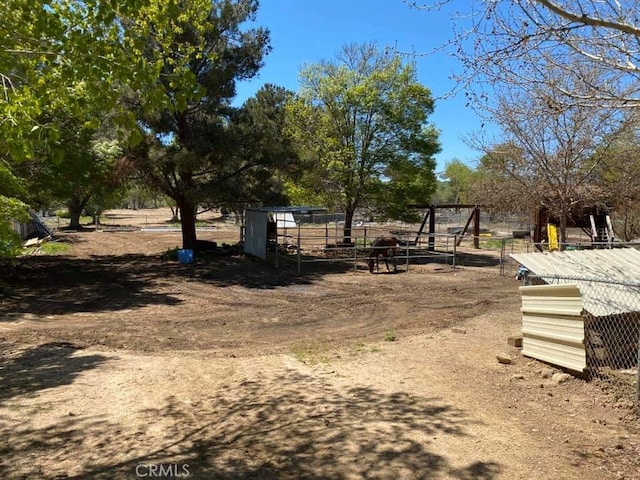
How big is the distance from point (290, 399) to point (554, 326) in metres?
3.70

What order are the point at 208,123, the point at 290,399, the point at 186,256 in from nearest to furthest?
the point at 290,399 → the point at 208,123 → the point at 186,256

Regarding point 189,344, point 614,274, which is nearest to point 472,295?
point 614,274

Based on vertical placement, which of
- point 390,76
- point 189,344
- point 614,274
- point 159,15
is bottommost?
point 189,344

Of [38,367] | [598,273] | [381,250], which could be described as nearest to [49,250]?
[381,250]

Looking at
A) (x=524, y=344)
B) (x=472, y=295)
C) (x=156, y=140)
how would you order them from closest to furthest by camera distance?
(x=524, y=344) → (x=472, y=295) → (x=156, y=140)

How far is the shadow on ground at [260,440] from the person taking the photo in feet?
12.2

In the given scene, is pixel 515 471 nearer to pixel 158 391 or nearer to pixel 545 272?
pixel 158 391

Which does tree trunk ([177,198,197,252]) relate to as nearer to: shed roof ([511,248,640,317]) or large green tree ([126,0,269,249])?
large green tree ([126,0,269,249])

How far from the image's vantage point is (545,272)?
8086mm

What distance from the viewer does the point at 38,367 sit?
6.72 meters

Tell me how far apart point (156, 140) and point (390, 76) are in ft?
37.6

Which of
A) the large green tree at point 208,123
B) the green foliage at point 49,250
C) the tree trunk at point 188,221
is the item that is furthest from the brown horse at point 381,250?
the green foliage at point 49,250

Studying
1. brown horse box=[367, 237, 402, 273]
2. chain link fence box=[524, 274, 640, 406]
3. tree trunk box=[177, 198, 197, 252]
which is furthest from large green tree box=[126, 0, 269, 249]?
chain link fence box=[524, 274, 640, 406]

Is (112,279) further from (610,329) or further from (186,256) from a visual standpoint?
(610,329)
